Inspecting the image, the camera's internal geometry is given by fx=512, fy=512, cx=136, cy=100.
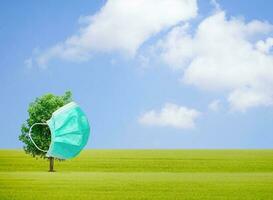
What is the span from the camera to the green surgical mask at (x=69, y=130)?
76.2ft

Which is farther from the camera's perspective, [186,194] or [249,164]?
[249,164]

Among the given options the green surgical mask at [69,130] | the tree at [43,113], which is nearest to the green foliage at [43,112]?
the tree at [43,113]

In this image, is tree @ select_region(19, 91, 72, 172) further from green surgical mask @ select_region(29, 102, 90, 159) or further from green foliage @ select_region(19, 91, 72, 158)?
green surgical mask @ select_region(29, 102, 90, 159)

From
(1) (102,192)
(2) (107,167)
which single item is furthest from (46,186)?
(2) (107,167)

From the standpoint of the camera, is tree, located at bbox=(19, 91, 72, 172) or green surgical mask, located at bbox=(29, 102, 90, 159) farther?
tree, located at bbox=(19, 91, 72, 172)

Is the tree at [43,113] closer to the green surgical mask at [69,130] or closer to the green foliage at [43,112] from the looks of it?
the green foliage at [43,112]

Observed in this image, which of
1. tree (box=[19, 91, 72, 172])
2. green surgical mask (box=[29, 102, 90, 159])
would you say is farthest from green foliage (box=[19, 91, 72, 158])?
green surgical mask (box=[29, 102, 90, 159])

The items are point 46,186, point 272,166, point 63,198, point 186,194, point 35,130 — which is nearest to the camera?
point 63,198

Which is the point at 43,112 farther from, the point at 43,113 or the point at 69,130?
the point at 69,130

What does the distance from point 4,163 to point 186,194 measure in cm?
3664

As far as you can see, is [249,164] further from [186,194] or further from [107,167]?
[186,194]

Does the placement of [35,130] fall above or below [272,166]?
above

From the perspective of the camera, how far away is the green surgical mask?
76.2 ft

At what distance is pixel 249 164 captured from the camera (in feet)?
189
